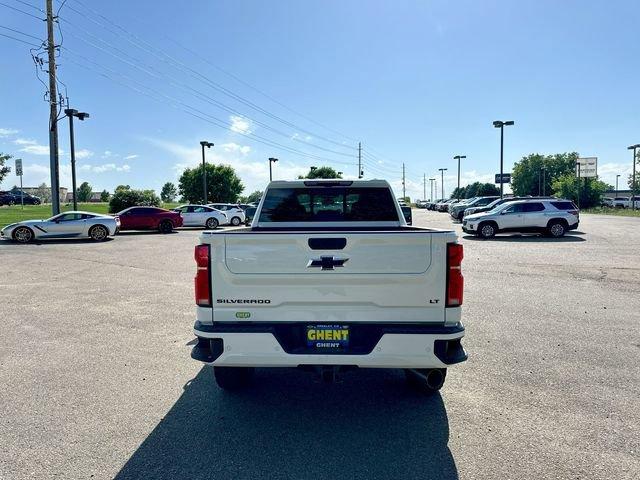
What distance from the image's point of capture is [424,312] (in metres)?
3.42

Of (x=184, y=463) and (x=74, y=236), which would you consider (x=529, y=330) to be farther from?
(x=74, y=236)

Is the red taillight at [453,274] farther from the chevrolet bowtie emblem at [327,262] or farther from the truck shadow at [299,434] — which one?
the truck shadow at [299,434]

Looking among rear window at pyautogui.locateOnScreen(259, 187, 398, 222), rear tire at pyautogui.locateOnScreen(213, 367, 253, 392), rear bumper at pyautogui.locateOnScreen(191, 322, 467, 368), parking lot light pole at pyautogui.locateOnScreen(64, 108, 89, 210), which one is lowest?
rear tire at pyautogui.locateOnScreen(213, 367, 253, 392)

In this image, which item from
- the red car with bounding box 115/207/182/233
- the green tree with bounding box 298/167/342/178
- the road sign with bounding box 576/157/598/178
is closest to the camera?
the red car with bounding box 115/207/182/233

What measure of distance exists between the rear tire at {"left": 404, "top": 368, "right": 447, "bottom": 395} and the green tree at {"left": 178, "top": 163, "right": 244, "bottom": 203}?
80.5 meters

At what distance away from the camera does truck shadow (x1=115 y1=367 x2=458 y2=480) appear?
2.99m

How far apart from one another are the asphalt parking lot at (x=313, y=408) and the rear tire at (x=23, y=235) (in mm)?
13691

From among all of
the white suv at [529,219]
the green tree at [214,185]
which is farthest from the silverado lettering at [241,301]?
the green tree at [214,185]

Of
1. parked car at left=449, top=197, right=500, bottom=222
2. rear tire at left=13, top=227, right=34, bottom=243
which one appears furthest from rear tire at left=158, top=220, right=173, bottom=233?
parked car at left=449, top=197, right=500, bottom=222

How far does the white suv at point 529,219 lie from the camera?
2070cm

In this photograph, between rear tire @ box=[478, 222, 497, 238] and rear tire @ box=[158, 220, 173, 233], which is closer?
rear tire @ box=[478, 222, 497, 238]

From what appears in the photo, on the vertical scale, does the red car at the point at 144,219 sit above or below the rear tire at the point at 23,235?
above

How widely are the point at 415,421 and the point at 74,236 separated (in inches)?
789

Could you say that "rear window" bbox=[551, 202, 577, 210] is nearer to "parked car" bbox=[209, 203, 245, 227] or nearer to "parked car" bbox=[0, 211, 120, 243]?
"parked car" bbox=[209, 203, 245, 227]
